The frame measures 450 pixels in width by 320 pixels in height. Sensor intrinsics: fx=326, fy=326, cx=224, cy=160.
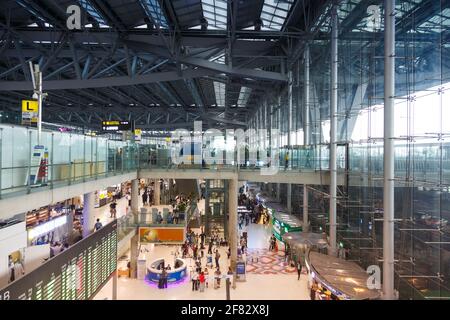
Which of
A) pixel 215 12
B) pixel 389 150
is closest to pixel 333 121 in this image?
pixel 389 150

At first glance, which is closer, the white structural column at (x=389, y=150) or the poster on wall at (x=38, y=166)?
the poster on wall at (x=38, y=166)

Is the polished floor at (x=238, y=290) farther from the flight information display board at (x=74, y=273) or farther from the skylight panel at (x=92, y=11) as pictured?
the skylight panel at (x=92, y=11)

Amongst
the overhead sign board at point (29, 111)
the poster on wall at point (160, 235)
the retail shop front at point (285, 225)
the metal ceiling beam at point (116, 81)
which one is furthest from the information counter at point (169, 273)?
the metal ceiling beam at point (116, 81)

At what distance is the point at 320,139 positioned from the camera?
1888cm

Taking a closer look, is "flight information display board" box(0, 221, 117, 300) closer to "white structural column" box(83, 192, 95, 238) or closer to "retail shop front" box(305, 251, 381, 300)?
"white structural column" box(83, 192, 95, 238)

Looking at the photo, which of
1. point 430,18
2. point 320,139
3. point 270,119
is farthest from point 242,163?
point 270,119

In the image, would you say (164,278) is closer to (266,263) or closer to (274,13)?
(266,263)

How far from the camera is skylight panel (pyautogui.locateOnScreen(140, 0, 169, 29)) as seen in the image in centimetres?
1385

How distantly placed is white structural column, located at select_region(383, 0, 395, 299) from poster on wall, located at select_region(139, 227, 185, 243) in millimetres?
11609

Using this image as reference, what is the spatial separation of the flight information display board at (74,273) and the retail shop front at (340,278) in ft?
21.1

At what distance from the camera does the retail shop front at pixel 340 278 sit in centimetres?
941

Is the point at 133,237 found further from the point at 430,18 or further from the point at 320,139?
the point at 430,18

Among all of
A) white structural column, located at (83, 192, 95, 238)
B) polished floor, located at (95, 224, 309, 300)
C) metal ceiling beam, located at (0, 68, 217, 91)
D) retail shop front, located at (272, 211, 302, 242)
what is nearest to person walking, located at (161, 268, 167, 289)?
polished floor, located at (95, 224, 309, 300)
